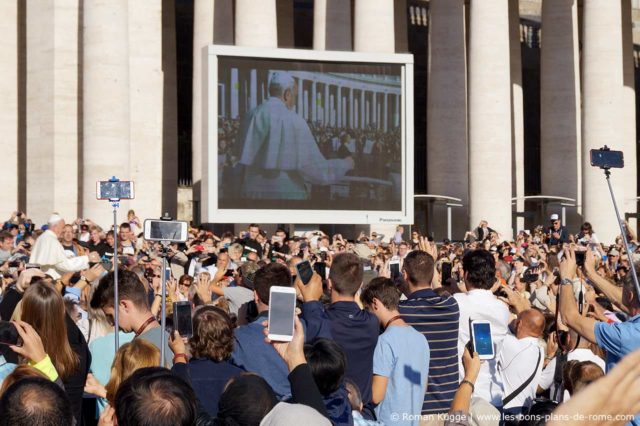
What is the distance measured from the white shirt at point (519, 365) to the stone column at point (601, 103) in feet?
175

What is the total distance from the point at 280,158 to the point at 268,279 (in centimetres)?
4169

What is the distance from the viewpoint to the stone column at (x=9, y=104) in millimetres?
60656

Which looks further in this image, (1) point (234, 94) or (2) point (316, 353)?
(1) point (234, 94)

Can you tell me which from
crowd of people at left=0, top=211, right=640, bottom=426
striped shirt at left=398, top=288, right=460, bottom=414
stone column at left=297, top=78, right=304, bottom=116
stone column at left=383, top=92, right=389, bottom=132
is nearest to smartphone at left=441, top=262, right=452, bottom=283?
crowd of people at left=0, top=211, right=640, bottom=426

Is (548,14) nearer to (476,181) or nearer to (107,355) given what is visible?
(476,181)

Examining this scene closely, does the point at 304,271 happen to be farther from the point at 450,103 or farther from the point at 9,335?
the point at 450,103

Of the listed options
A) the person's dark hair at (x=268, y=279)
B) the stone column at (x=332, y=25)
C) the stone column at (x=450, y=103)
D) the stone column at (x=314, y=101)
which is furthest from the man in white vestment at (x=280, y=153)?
the person's dark hair at (x=268, y=279)

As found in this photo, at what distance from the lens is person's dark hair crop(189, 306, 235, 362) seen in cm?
1254

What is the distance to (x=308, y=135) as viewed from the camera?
187 feet

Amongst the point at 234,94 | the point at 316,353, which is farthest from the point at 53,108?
the point at 316,353

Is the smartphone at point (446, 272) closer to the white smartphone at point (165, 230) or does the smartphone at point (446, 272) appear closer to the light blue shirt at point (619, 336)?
the white smartphone at point (165, 230)

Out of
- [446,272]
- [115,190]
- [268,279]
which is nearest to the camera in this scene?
[268,279]

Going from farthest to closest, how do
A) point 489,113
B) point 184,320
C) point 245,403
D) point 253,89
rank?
point 489,113 → point 253,89 → point 184,320 → point 245,403

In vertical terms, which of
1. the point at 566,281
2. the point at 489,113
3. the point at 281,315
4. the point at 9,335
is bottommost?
the point at 9,335
